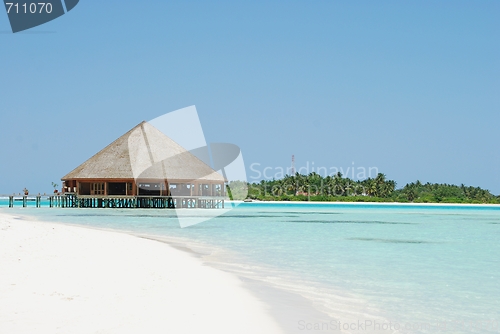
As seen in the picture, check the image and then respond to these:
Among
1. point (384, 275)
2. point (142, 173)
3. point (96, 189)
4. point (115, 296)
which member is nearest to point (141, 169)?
point (142, 173)

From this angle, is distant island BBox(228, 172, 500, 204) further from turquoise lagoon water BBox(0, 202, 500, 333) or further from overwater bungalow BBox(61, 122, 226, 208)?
turquoise lagoon water BBox(0, 202, 500, 333)

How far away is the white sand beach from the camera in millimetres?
4727

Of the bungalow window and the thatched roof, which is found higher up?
the thatched roof

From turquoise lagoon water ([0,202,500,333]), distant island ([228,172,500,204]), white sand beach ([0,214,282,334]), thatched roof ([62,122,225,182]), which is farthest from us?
distant island ([228,172,500,204])

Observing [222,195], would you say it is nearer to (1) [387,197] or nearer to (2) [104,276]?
(2) [104,276]

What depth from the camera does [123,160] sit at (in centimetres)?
3812

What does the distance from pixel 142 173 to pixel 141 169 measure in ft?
1.29

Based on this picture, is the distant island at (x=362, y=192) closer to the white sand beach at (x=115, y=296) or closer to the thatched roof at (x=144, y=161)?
the thatched roof at (x=144, y=161)

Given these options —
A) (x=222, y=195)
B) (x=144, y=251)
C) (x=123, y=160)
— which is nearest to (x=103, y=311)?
(x=144, y=251)

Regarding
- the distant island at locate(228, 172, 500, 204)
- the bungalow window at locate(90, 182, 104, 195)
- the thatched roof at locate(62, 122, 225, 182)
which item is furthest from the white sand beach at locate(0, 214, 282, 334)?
the distant island at locate(228, 172, 500, 204)

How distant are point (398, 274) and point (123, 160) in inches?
1230

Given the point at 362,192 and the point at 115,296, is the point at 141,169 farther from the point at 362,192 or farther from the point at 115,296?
the point at 362,192

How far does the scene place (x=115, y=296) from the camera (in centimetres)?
586

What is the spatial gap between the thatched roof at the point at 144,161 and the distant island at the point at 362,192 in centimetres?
4631
